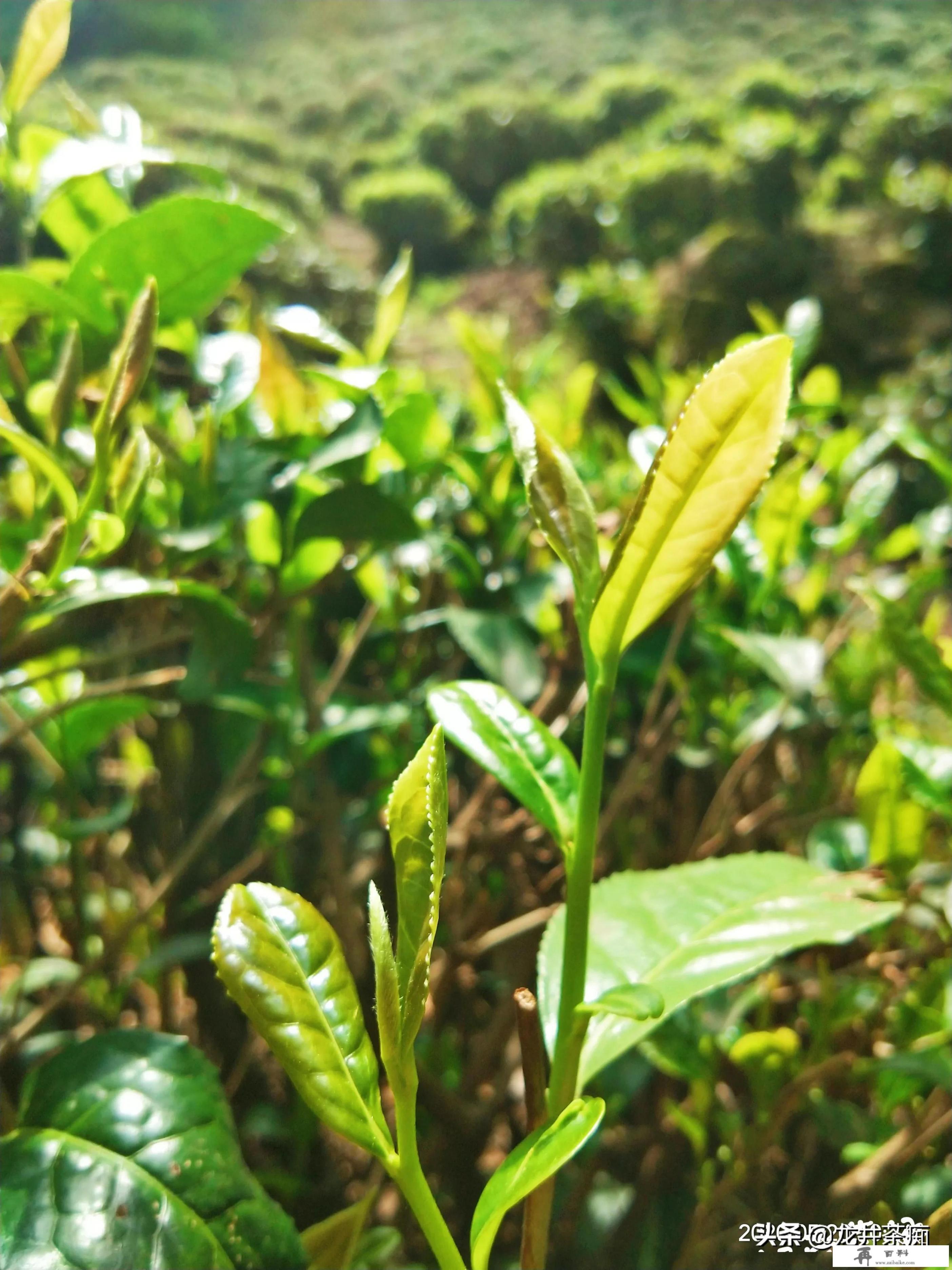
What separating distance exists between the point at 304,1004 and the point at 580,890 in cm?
7

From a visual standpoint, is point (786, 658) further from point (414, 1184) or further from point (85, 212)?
point (85, 212)

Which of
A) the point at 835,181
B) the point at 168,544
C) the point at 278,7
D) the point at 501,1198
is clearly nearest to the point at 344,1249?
the point at 501,1198

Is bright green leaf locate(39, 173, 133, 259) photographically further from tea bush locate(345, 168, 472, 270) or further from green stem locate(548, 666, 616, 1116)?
tea bush locate(345, 168, 472, 270)

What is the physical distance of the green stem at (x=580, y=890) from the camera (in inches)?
8.6

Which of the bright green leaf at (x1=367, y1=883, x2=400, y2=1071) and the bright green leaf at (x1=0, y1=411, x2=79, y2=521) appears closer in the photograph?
the bright green leaf at (x1=367, y1=883, x2=400, y2=1071)

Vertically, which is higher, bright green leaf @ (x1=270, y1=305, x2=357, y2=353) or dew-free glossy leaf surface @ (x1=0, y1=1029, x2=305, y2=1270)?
bright green leaf @ (x1=270, y1=305, x2=357, y2=353)

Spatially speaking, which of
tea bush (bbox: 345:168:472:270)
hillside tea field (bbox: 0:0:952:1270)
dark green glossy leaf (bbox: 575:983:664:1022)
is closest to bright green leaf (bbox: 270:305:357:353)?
hillside tea field (bbox: 0:0:952:1270)

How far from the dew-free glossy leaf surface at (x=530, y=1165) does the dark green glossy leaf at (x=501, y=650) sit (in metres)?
0.24

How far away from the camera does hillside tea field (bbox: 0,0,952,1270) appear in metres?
0.22

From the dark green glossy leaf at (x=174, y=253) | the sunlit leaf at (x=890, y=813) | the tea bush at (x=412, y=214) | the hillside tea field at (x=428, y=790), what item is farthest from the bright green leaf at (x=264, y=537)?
the tea bush at (x=412, y=214)

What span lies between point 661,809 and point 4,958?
51cm

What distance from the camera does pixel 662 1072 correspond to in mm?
572

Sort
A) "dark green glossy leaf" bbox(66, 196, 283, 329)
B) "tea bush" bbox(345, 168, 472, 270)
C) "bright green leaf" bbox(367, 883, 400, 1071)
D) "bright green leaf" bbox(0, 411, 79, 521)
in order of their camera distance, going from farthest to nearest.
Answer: "tea bush" bbox(345, 168, 472, 270), "dark green glossy leaf" bbox(66, 196, 283, 329), "bright green leaf" bbox(0, 411, 79, 521), "bright green leaf" bbox(367, 883, 400, 1071)

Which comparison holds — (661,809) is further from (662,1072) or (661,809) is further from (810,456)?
(810,456)
